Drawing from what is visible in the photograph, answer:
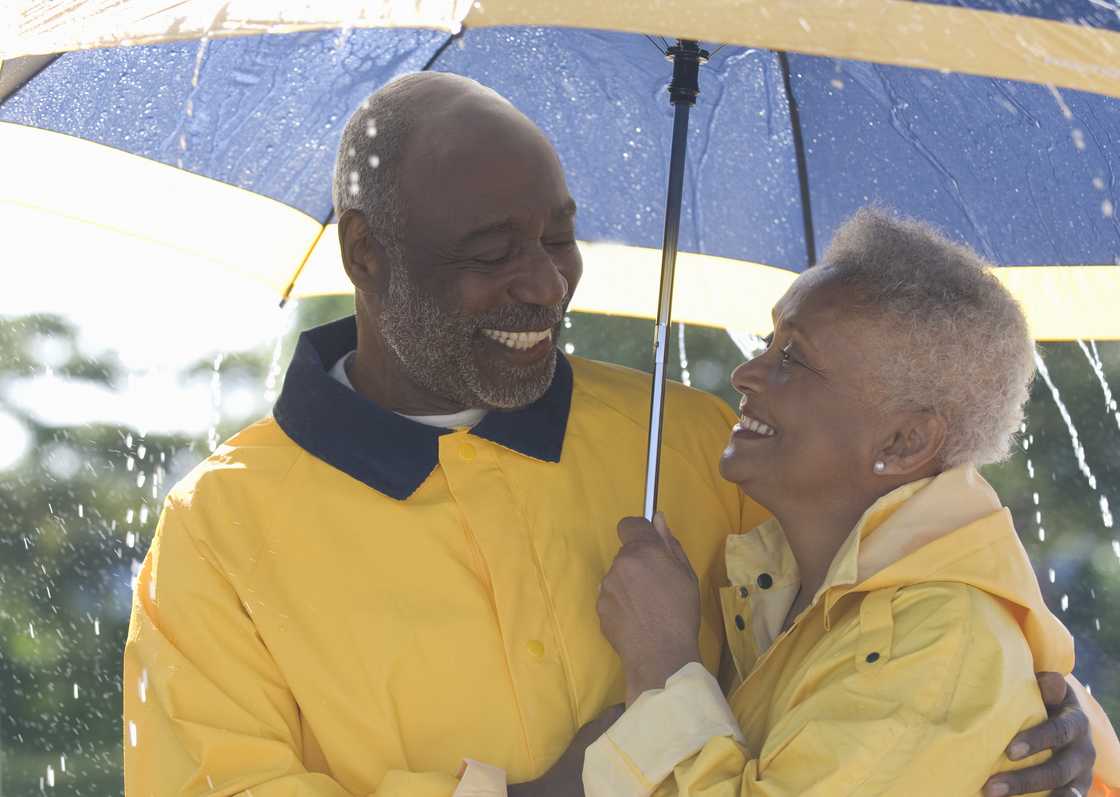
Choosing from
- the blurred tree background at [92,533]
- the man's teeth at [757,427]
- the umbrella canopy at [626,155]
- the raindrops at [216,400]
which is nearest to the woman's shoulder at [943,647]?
the man's teeth at [757,427]

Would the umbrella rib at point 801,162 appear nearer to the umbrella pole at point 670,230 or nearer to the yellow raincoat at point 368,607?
the umbrella pole at point 670,230

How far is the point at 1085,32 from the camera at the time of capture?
1.95 meters

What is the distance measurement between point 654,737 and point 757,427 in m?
0.61

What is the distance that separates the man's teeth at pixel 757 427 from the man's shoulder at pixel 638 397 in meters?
0.35

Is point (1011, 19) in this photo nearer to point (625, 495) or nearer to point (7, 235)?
point (625, 495)

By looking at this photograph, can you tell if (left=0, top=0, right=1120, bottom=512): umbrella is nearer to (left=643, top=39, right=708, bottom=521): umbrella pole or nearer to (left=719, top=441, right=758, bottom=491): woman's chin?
(left=643, top=39, right=708, bottom=521): umbrella pole

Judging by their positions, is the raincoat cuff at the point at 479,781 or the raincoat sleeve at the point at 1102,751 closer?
the raincoat cuff at the point at 479,781

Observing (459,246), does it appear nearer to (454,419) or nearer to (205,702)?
(454,419)

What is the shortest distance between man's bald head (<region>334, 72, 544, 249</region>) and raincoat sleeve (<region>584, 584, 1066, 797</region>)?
3.48 feet

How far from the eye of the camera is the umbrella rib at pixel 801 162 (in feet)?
10.0

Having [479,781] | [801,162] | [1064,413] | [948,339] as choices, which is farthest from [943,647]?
[1064,413]

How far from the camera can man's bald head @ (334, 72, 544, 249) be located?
2.86 metres

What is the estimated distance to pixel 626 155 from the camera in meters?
3.36

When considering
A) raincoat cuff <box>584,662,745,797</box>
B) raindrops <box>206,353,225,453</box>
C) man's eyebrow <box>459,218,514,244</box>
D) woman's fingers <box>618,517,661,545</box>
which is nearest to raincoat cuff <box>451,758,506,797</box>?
raincoat cuff <box>584,662,745,797</box>
